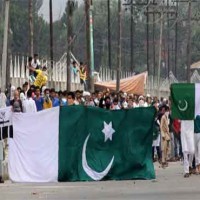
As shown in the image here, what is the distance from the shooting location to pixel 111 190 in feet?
58.9

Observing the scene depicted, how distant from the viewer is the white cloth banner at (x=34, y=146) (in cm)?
2012

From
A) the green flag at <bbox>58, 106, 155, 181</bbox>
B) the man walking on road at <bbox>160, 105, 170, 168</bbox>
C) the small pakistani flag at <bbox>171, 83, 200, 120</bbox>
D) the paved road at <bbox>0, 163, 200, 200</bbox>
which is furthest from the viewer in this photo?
the man walking on road at <bbox>160, 105, 170, 168</bbox>

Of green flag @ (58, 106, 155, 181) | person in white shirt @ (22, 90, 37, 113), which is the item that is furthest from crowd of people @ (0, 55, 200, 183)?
green flag @ (58, 106, 155, 181)

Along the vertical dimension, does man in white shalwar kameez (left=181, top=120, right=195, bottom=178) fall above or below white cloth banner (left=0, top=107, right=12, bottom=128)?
below

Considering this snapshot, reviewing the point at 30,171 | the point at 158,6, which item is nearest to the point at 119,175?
the point at 30,171

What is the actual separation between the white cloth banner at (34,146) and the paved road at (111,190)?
1.81 ft

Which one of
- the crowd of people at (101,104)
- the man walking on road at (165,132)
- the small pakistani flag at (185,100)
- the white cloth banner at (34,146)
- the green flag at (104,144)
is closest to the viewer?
the white cloth banner at (34,146)

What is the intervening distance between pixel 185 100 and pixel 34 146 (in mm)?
4000

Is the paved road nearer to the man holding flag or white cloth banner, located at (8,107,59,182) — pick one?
white cloth banner, located at (8,107,59,182)

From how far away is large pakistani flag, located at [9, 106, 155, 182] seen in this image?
20172 mm

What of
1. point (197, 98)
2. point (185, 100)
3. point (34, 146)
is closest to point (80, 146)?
point (34, 146)

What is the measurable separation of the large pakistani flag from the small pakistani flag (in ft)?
4.80

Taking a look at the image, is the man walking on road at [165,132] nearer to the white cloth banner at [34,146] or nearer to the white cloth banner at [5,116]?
the white cloth banner at [34,146]

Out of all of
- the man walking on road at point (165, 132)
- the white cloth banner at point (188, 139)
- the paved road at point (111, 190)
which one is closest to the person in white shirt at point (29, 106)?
the man walking on road at point (165, 132)
